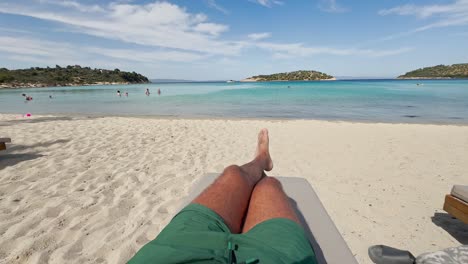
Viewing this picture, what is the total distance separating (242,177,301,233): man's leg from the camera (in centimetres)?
129

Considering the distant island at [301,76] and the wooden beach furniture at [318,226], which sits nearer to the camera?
the wooden beach furniture at [318,226]

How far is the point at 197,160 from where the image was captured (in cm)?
447

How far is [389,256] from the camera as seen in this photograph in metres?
1.94

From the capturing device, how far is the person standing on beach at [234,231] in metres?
0.90

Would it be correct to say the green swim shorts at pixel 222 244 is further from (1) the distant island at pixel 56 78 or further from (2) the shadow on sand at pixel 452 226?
(1) the distant island at pixel 56 78

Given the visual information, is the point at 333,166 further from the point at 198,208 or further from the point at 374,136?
the point at 198,208

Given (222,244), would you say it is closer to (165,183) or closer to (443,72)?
(165,183)

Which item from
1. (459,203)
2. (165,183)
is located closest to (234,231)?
(459,203)

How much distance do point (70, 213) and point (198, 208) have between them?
1978 millimetres

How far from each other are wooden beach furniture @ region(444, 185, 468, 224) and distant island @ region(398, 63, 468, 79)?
360ft

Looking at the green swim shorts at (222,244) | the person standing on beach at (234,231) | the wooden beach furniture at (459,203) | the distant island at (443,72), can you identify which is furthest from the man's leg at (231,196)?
the distant island at (443,72)

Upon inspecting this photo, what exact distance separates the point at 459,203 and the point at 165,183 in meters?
3.15

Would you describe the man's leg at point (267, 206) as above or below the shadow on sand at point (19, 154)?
above

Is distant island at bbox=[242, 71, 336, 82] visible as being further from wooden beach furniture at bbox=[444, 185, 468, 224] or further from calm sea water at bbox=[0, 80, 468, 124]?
wooden beach furniture at bbox=[444, 185, 468, 224]
